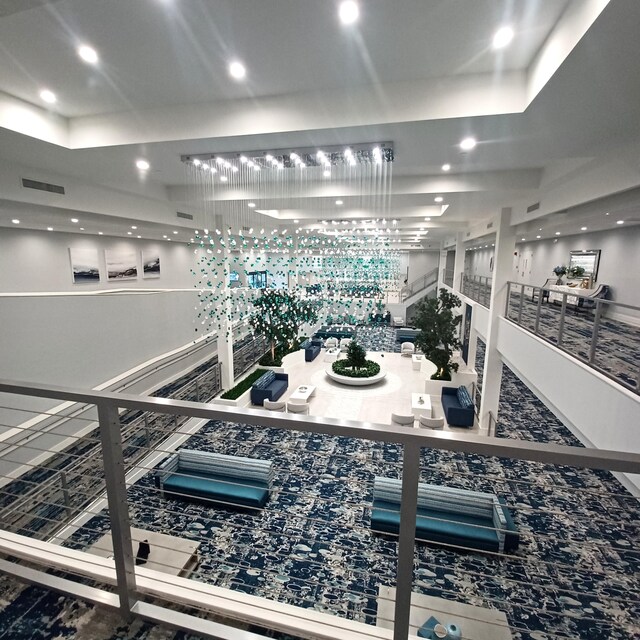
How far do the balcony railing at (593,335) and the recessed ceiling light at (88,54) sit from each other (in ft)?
15.3

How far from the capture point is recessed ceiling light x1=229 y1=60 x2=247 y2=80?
2.64 metres

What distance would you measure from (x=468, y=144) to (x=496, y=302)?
432 cm

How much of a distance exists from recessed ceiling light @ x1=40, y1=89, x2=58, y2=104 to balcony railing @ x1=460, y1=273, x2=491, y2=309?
25.5ft

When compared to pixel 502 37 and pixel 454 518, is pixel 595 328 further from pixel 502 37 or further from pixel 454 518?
pixel 454 518

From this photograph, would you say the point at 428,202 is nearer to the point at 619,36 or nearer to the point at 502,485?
the point at 619,36

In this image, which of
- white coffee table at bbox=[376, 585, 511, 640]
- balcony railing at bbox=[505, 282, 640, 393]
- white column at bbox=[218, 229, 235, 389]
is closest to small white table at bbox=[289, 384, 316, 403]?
white column at bbox=[218, 229, 235, 389]

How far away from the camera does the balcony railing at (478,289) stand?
8.37 metres

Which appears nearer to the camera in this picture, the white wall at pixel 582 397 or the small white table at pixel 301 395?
the white wall at pixel 582 397

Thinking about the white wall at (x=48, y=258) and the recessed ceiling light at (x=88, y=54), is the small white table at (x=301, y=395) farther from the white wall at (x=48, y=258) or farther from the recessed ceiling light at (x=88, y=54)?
the recessed ceiling light at (x=88, y=54)

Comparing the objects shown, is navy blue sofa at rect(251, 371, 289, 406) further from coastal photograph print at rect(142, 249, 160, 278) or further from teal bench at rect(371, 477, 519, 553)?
coastal photograph print at rect(142, 249, 160, 278)

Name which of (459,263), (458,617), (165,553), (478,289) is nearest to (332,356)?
(478,289)

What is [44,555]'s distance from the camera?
1553 millimetres

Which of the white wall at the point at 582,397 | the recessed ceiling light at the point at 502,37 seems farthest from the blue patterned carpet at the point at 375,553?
the recessed ceiling light at the point at 502,37

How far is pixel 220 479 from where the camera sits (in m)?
5.01
